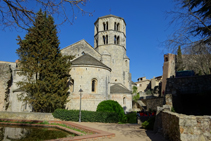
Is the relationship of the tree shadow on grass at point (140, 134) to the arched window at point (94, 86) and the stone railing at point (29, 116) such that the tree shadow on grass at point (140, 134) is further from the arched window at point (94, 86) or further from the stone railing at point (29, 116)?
the arched window at point (94, 86)

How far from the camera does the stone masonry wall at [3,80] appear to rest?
24.0 m

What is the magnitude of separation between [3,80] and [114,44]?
19.8 m

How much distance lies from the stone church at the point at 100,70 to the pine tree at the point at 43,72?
6.45ft

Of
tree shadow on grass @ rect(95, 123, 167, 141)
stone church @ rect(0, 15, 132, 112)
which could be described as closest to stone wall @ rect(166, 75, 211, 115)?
tree shadow on grass @ rect(95, 123, 167, 141)

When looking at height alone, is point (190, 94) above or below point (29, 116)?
above

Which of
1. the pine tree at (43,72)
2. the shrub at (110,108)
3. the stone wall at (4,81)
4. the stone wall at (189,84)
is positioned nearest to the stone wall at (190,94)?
the stone wall at (189,84)

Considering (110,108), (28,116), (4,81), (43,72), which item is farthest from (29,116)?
(4,81)

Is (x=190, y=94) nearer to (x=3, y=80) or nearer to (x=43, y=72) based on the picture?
(x=43, y=72)

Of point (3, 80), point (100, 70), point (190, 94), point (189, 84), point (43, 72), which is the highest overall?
point (100, 70)

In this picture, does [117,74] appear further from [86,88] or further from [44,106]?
[44,106]

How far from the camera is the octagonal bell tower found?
31.9 meters

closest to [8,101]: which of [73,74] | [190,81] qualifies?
[73,74]

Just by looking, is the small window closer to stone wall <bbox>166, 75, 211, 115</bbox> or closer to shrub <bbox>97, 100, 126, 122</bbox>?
shrub <bbox>97, 100, 126, 122</bbox>

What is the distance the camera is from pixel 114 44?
108ft
